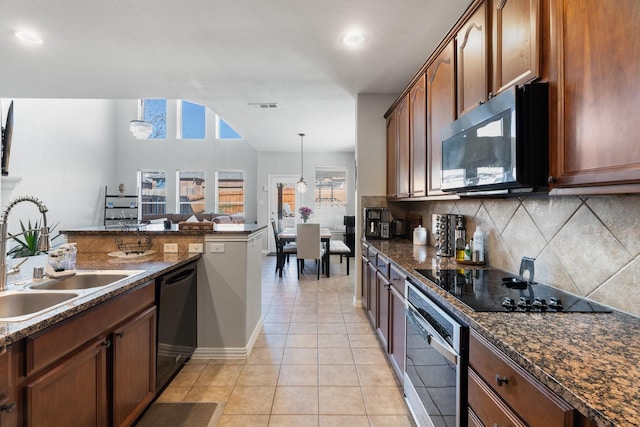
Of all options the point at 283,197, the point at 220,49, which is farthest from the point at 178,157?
the point at 220,49

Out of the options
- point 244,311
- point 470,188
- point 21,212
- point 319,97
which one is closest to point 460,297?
point 470,188

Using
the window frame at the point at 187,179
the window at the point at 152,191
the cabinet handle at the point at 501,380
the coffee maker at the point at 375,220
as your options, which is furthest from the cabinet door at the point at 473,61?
the window at the point at 152,191

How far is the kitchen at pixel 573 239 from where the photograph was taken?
1128 millimetres

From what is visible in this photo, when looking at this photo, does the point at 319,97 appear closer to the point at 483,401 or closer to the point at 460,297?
the point at 460,297

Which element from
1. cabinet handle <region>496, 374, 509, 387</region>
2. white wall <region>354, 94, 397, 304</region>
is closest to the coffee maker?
white wall <region>354, 94, 397, 304</region>

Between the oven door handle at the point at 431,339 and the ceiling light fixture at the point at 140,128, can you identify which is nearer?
the oven door handle at the point at 431,339

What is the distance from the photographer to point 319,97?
12.4 feet

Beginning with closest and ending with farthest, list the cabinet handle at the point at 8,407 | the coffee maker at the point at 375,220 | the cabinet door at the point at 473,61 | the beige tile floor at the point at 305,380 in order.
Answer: the cabinet handle at the point at 8,407
the cabinet door at the point at 473,61
the beige tile floor at the point at 305,380
the coffee maker at the point at 375,220

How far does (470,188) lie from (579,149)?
628 millimetres

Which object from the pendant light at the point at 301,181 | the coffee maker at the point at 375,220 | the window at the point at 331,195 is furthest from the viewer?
the window at the point at 331,195

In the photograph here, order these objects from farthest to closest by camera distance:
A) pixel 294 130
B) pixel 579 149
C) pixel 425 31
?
pixel 294 130
pixel 425 31
pixel 579 149

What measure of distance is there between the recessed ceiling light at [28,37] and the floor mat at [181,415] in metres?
2.91

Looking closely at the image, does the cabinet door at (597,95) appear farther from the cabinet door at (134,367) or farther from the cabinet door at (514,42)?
the cabinet door at (134,367)

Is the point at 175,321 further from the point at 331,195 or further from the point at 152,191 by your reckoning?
the point at 152,191
